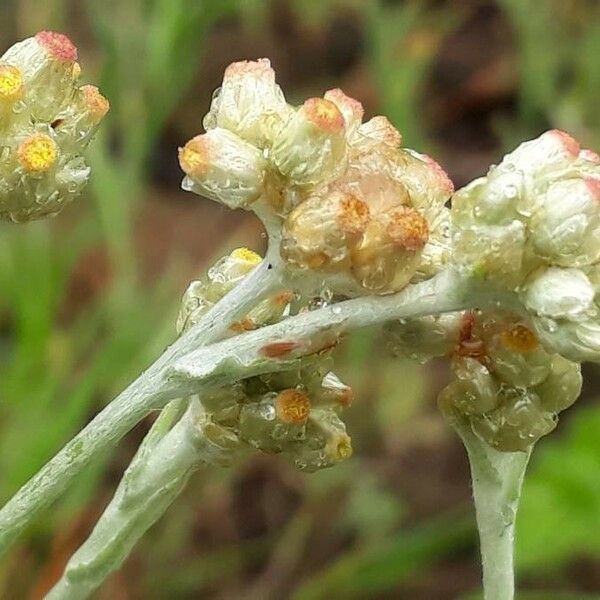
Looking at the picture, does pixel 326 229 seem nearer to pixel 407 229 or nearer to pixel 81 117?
pixel 407 229

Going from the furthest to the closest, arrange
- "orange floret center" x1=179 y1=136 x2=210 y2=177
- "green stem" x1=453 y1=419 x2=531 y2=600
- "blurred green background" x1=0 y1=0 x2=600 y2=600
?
"blurred green background" x1=0 y1=0 x2=600 y2=600 < "green stem" x1=453 y1=419 x2=531 y2=600 < "orange floret center" x1=179 y1=136 x2=210 y2=177

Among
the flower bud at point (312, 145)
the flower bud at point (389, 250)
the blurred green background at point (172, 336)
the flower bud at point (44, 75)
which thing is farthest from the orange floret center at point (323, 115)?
the blurred green background at point (172, 336)

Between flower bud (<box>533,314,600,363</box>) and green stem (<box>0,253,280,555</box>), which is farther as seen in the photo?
green stem (<box>0,253,280,555</box>)

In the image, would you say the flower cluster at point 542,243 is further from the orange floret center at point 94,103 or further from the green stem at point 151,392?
the orange floret center at point 94,103

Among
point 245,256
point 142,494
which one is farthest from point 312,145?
point 142,494

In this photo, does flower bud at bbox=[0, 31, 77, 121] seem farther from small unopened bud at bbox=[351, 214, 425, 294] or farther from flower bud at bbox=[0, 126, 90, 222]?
small unopened bud at bbox=[351, 214, 425, 294]

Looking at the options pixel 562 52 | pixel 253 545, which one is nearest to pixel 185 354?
pixel 253 545

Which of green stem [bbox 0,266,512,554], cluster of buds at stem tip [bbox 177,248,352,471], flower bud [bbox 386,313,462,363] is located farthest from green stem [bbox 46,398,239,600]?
flower bud [bbox 386,313,462,363]
